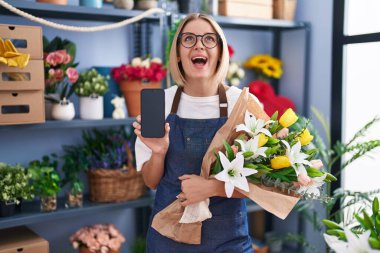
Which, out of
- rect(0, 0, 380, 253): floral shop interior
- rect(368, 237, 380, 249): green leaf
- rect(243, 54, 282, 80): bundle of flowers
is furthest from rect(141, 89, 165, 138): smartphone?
rect(243, 54, 282, 80): bundle of flowers

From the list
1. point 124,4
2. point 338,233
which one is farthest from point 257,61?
point 338,233

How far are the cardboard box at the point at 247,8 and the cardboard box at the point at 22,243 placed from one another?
169 centimetres

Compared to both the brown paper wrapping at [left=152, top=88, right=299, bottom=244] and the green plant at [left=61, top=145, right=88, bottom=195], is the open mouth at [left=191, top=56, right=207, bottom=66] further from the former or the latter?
the green plant at [left=61, top=145, right=88, bottom=195]

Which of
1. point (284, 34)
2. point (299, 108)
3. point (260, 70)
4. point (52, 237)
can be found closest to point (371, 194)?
point (299, 108)

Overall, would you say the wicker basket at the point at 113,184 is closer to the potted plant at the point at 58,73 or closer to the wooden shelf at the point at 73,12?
the potted plant at the point at 58,73

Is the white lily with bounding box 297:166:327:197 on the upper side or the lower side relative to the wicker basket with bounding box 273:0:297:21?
lower

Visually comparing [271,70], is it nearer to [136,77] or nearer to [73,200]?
[136,77]

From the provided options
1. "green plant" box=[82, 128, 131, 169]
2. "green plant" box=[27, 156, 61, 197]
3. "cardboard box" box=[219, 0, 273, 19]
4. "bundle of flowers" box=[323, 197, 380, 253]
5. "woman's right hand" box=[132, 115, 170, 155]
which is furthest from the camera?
"cardboard box" box=[219, 0, 273, 19]

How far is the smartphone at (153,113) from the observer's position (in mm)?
1472

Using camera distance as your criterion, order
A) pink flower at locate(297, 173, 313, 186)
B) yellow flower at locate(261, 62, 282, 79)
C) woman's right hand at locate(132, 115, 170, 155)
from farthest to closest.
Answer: yellow flower at locate(261, 62, 282, 79) < woman's right hand at locate(132, 115, 170, 155) < pink flower at locate(297, 173, 313, 186)

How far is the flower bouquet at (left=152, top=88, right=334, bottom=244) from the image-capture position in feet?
4.39

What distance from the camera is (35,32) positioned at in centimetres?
214

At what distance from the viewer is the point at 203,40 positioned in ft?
5.30

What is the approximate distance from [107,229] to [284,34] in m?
1.87
